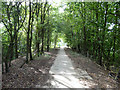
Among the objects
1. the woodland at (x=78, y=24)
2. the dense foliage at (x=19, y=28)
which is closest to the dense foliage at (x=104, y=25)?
the woodland at (x=78, y=24)

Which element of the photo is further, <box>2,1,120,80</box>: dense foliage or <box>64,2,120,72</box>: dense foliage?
<box>64,2,120,72</box>: dense foliage

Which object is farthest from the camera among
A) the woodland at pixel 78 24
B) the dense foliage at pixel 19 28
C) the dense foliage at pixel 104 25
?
the dense foliage at pixel 104 25

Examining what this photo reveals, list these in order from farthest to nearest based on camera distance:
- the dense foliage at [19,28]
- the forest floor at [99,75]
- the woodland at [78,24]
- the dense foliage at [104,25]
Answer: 1. the dense foliage at [104,25]
2. the woodland at [78,24]
3. the dense foliage at [19,28]
4. the forest floor at [99,75]

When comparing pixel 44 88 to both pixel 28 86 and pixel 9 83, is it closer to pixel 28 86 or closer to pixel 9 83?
pixel 28 86

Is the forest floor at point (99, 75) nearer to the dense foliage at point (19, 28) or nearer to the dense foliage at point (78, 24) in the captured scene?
the dense foliage at point (78, 24)

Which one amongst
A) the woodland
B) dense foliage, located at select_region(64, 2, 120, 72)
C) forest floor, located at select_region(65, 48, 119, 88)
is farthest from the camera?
dense foliage, located at select_region(64, 2, 120, 72)

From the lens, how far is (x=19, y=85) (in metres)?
4.76

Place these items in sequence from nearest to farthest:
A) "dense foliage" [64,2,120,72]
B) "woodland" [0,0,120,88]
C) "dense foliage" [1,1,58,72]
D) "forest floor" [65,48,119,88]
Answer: "forest floor" [65,48,119,88], "dense foliage" [1,1,58,72], "woodland" [0,0,120,88], "dense foliage" [64,2,120,72]

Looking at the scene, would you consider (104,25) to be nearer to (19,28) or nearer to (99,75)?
(99,75)

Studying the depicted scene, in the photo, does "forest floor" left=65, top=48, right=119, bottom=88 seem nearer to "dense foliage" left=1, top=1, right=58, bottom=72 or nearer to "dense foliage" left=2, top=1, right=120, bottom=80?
"dense foliage" left=2, top=1, right=120, bottom=80

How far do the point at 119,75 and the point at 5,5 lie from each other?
8.28 metres

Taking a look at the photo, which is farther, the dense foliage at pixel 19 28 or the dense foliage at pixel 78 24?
the dense foliage at pixel 78 24

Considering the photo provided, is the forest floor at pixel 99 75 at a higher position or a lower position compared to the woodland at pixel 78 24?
lower

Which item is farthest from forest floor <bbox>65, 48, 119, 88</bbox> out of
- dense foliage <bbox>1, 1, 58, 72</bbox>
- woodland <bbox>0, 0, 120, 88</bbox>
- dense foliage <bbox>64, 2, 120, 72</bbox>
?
dense foliage <bbox>1, 1, 58, 72</bbox>
